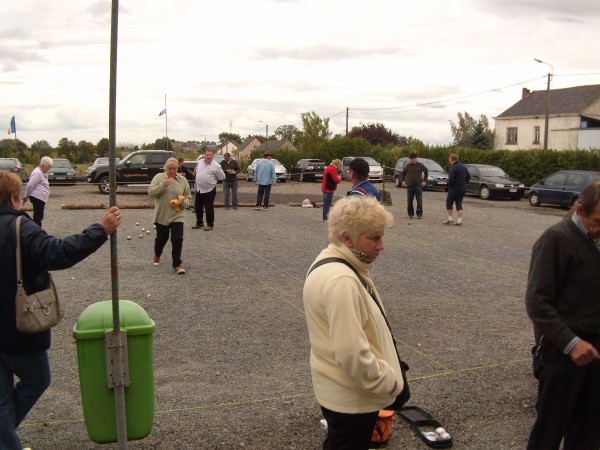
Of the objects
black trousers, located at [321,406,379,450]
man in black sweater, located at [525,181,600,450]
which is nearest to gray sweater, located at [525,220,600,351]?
man in black sweater, located at [525,181,600,450]

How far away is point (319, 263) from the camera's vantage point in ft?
9.41

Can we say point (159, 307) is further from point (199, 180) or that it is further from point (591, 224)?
point (199, 180)

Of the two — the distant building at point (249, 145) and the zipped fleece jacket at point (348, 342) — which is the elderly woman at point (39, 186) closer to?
the zipped fleece jacket at point (348, 342)

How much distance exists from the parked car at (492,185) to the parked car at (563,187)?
8.27 feet

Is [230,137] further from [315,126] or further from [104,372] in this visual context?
[104,372]

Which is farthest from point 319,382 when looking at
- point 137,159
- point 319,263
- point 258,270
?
point 137,159

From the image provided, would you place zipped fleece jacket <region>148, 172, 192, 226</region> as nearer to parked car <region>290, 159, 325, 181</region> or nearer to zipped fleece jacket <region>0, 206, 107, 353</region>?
zipped fleece jacket <region>0, 206, 107, 353</region>

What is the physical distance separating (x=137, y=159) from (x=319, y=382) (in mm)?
24323

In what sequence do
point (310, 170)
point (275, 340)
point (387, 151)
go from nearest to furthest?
point (275, 340) < point (310, 170) < point (387, 151)

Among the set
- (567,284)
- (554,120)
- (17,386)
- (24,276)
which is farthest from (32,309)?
(554,120)

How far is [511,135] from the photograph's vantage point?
58938 millimetres

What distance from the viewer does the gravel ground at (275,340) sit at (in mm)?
4359

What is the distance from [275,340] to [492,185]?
76.5ft

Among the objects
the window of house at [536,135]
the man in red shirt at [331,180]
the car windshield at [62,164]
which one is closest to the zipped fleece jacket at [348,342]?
the man in red shirt at [331,180]
